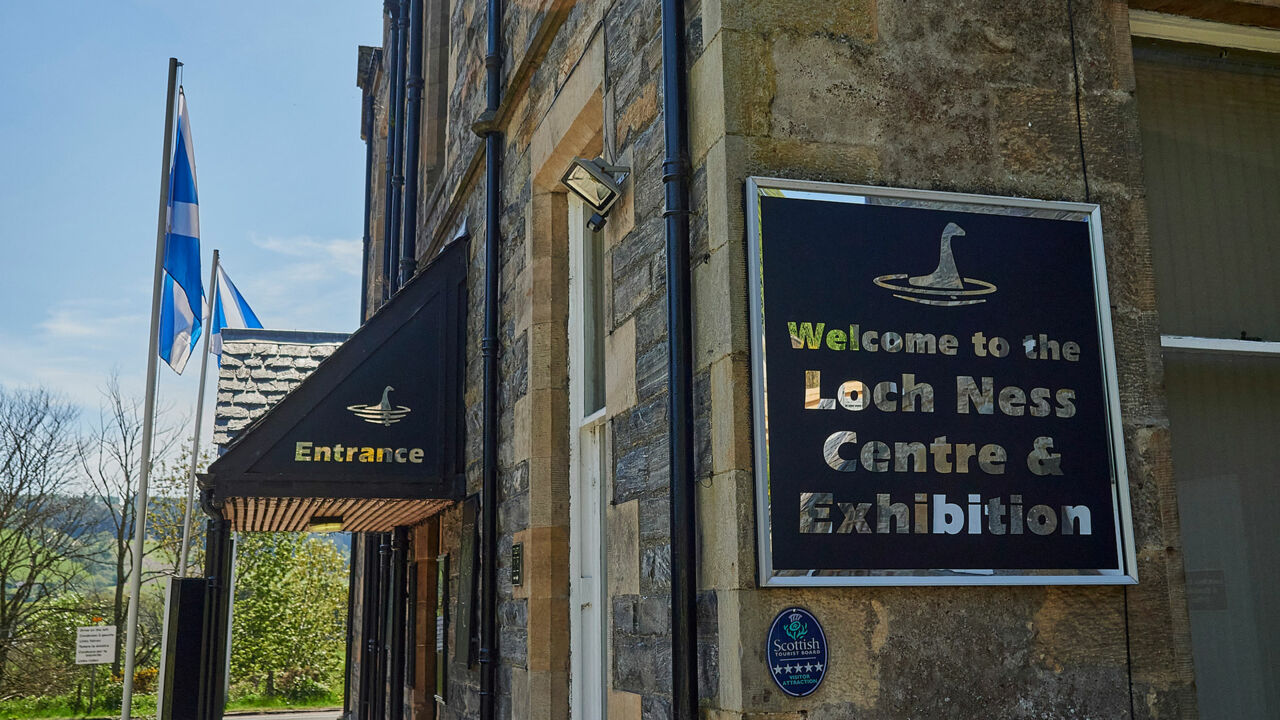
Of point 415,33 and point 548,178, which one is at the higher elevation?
point 415,33

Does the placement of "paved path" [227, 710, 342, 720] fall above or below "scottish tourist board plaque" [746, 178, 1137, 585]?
below

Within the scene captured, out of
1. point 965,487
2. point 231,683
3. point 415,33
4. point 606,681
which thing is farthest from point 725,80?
point 231,683

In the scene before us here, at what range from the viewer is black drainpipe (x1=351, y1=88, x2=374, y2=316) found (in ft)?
56.3

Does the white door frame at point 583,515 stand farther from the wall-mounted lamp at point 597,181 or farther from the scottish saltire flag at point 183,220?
the scottish saltire flag at point 183,220

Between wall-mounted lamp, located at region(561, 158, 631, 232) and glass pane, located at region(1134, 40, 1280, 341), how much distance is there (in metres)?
2.01

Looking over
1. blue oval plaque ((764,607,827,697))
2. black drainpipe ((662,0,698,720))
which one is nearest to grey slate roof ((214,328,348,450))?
black drainpipe ((662,0,698,720))

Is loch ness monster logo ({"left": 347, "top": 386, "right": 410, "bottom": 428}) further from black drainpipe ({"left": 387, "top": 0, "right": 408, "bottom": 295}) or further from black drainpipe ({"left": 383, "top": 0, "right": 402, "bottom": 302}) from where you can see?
black drainpipe ({"left": 383, "top": 0, "right": 402, "bottom": 302})

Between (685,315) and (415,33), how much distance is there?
827cm

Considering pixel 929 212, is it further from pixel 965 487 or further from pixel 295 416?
pixel 295 416

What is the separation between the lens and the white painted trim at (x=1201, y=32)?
4371 mm

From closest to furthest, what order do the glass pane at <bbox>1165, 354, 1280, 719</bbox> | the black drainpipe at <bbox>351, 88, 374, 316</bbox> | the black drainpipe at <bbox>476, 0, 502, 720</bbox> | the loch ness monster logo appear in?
the glass pane at <bbox>1165, 354, 1280, 719</bbox> < the black drainpipe at <bbox>476, 0, 502, 720</bbox> < the loch ness monster logo < the black drainpipe at <bbox>351, 88, 374, 316</bbox>

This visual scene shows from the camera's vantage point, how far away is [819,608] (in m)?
3.27

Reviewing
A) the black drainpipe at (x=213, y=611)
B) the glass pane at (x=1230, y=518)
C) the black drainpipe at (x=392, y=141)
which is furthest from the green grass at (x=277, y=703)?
the glass pane at (x=1230, y=518)

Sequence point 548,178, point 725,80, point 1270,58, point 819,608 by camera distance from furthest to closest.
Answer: point 548,178 < point 1270,58 < point 725,80 < point 819,608
